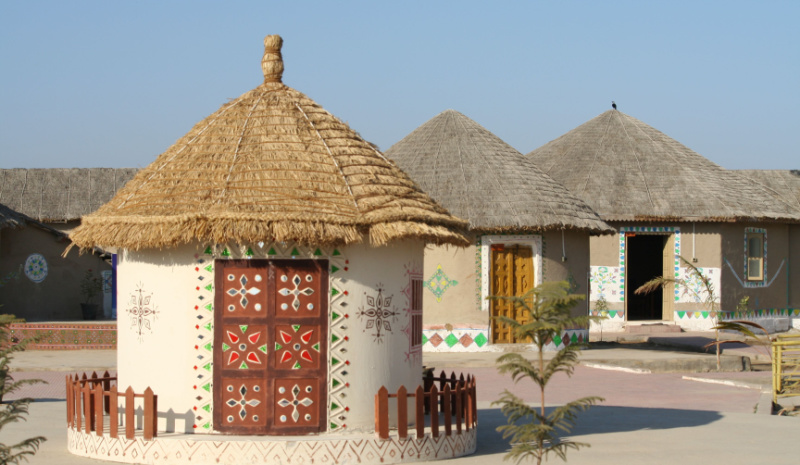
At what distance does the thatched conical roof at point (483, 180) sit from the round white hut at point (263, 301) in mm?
10578

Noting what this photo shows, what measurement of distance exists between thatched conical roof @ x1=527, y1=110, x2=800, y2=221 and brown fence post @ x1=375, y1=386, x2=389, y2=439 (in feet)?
60.0

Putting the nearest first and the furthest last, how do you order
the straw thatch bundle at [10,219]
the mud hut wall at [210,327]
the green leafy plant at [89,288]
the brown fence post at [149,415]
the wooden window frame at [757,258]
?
the brown fence post at [149,415] < the mud hut wall at [210,327] < the straw thatch bundle at [10,219] < the green leafy plant at [89,288] < the wooden window frame at [757,258]

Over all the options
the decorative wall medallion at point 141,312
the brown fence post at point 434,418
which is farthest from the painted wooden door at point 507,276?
the decorative wall medallion at point 141,312

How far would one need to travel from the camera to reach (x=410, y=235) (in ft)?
32.2

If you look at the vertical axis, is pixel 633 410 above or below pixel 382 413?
below

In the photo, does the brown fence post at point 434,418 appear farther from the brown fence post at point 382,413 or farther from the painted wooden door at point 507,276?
Answer: the painted wooden door at point 507,276

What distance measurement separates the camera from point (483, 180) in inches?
855

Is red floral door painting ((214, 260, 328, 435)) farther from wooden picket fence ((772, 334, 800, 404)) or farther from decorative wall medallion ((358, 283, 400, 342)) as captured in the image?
wooden picket fence ((772, 334, 800, 404))

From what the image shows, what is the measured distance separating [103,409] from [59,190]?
76.8ft

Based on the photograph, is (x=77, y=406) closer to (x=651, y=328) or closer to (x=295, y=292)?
(x=295, y=292)

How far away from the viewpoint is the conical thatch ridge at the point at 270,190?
9.41 meters

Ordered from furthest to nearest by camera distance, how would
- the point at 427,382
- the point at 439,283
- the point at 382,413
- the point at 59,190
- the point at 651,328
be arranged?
the point at 59,190, the point at 651,328, the point at 439,283, the point at 427,382, the point at 382,413

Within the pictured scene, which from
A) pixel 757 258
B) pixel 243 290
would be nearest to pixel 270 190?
pixel 243 290

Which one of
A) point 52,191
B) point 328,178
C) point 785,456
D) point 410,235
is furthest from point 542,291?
point 52,191
